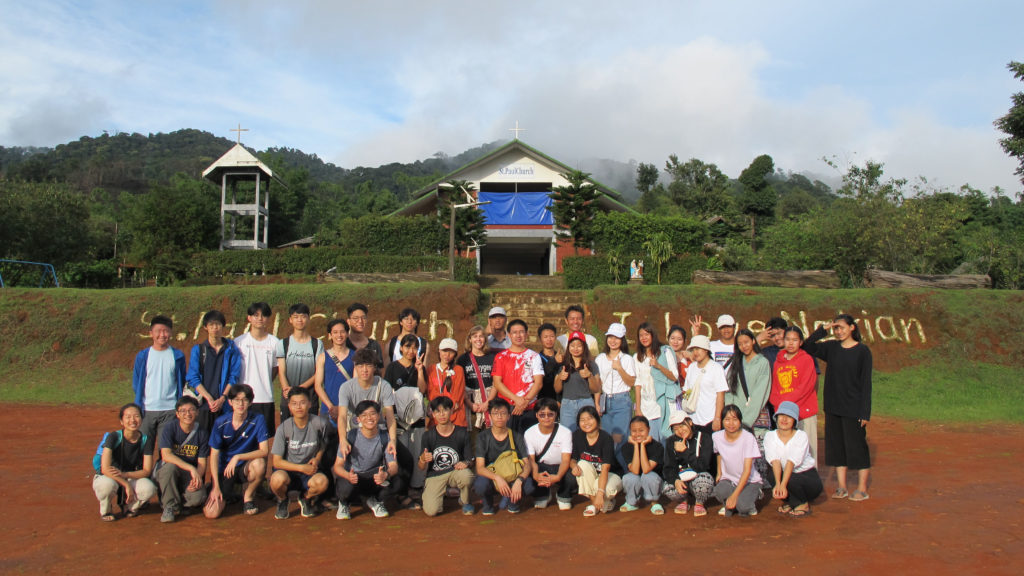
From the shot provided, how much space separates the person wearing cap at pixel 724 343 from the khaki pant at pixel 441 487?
268cm

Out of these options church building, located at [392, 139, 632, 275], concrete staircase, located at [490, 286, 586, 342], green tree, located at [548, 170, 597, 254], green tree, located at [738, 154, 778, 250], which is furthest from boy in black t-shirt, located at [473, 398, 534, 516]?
green tree, located at [738, 154, 778, 250]

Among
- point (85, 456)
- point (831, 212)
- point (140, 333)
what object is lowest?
point (85, 456)

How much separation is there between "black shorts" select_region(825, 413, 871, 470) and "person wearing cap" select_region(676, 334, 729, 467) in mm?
1127

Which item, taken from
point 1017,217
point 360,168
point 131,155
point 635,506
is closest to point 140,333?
point 635,506

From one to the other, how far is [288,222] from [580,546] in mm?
36786

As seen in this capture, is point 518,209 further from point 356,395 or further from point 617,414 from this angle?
point 356,395

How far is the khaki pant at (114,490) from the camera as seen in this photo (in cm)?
539

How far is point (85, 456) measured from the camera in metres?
7.65

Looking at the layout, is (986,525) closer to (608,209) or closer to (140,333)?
(140,333)

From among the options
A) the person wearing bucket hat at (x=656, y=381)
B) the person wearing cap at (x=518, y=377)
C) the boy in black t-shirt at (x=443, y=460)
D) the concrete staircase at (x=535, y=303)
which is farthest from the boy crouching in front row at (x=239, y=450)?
the concrete staircase at (x=535, y=303)

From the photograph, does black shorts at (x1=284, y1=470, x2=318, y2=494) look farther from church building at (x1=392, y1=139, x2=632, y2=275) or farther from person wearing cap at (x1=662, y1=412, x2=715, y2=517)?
church building at (x1=392, y1=139, x2=632, y2=275)

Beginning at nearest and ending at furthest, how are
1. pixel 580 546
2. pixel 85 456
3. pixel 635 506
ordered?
1. pixel 580 546
2. pixel 635 506
3. pixel 85 456

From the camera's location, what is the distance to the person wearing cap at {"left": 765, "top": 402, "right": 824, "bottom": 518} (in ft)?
18.5

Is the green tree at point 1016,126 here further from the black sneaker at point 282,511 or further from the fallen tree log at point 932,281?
the black sneaker at point 282,511
